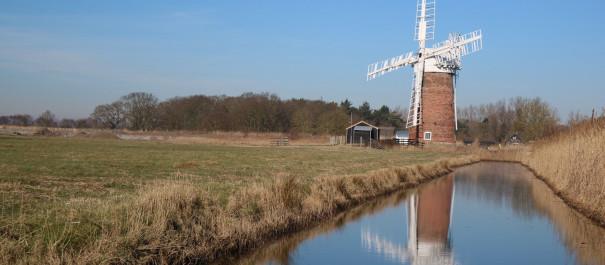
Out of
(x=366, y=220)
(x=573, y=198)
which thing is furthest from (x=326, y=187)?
(x=573, y=198)

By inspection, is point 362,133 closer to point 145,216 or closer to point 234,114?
point 234,114

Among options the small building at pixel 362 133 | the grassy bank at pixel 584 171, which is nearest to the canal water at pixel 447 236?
the grassy bank at pixel 584 171

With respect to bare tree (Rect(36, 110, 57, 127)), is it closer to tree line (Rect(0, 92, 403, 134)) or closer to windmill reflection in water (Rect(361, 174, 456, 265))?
tree line (Rect(0, 92, 403, 134))

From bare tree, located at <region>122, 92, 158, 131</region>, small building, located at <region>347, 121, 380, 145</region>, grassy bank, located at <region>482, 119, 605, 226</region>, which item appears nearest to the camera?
grassy bank, located at <region>482, 119, 605, 226</region>

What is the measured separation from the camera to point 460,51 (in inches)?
2152

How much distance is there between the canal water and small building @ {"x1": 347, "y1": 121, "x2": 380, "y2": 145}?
48707 millimetres

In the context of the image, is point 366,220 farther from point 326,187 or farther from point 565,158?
point 565,158

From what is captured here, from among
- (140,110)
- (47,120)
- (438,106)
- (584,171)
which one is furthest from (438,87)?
(47,120)

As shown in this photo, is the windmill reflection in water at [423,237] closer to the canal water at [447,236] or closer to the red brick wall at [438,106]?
the canal water at [447,236]

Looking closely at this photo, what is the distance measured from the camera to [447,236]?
579 inches

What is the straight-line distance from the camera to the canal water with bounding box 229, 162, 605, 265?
1179 cm

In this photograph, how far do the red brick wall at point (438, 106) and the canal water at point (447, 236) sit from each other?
31.4 metres

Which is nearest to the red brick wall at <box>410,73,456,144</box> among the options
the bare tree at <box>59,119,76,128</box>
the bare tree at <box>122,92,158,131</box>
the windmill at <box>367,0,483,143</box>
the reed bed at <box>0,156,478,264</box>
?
the windmill at <box>367,0,483,143</box>

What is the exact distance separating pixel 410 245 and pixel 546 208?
888cm
